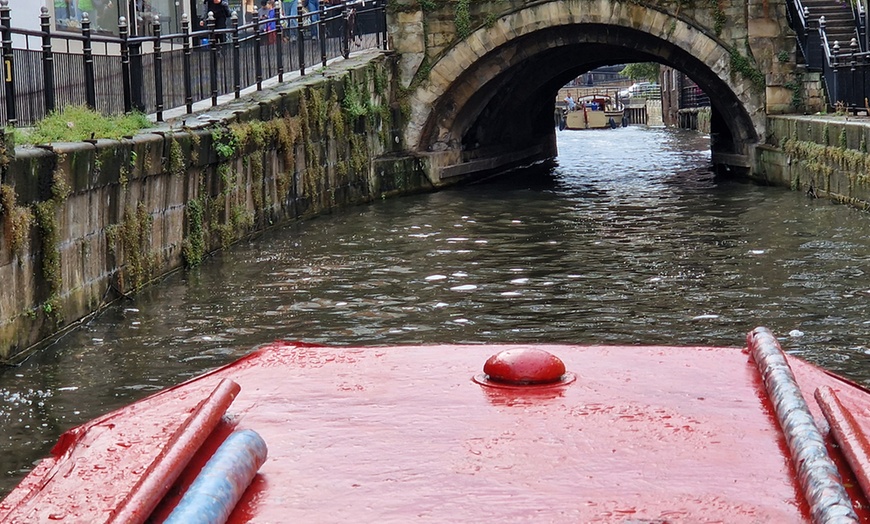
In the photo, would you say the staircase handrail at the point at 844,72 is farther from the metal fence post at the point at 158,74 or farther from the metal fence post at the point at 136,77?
the metal fence post at the point at 136,77

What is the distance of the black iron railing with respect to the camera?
953 cm

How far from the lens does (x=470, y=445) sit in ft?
8.98

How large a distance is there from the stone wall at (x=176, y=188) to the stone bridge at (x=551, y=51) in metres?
0.83

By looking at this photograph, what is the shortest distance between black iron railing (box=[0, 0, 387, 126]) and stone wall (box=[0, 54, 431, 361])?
18.6 inches

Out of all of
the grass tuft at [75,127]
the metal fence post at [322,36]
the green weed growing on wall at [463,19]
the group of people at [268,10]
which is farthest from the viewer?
the green weed growing on wall at [463,19]

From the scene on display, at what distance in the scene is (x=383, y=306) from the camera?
9.24m

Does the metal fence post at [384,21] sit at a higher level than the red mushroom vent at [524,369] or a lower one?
higher

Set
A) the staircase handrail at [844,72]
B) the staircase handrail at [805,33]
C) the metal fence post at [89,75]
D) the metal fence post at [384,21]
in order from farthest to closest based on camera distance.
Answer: the metal fence post at [384,21]
the staircase handrail at [805,33]
the staircase handrail at [844,72]
the metal fence post at [89,75]

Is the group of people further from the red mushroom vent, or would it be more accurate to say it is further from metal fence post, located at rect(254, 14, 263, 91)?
the red mushroom vent

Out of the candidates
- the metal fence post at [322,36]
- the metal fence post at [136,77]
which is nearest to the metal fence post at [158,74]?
the metal fence post at [136,77]

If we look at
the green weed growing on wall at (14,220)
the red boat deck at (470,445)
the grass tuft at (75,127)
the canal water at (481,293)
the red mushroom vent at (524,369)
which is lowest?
the canal water at (481,293)

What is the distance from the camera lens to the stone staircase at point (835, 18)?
18.8 metres

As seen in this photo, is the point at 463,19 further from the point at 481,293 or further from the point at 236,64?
the point at 481,293

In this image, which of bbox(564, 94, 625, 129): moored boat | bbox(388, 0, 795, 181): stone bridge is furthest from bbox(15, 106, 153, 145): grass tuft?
bbox(564, 94, 625, 129): moored boat
